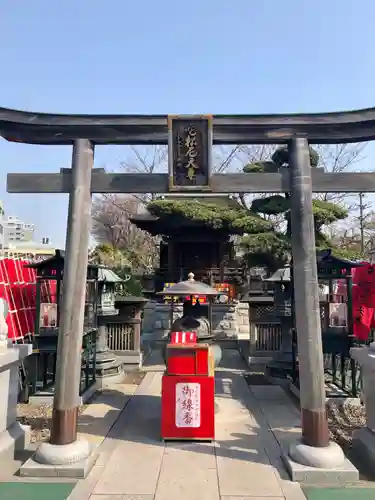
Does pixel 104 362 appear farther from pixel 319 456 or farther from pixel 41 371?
pixel 319 456

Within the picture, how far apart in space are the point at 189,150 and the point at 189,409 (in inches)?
157

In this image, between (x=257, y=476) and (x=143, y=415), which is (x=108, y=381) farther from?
(x=257, y=476)

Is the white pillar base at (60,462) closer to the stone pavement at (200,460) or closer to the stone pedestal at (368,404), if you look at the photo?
the stone pavement at (200,460)

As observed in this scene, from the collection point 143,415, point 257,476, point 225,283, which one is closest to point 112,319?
point 143,415

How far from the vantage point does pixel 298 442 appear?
522 cm

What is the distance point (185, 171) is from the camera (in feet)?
19.0

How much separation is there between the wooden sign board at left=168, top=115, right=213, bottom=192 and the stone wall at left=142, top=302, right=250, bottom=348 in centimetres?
1246

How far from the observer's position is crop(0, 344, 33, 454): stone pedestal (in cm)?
513

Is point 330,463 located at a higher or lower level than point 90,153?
lower

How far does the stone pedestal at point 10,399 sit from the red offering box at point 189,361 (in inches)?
86.0

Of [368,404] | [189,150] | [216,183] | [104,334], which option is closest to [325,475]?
[368,404]

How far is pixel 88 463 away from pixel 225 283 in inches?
743

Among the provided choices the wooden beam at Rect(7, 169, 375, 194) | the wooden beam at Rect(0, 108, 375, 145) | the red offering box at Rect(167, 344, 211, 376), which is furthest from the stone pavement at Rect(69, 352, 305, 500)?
the wooden beam at Rect(0, 108, 375, 145)

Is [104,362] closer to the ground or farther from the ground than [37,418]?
farther from the ground
